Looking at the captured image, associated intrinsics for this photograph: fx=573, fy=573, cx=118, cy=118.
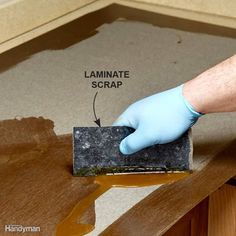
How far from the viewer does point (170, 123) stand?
3.76 ft

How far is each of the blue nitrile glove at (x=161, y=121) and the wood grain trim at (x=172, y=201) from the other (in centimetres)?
10

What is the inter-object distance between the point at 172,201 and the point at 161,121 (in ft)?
0.53

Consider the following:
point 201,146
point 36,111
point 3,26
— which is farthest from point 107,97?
point 3,26

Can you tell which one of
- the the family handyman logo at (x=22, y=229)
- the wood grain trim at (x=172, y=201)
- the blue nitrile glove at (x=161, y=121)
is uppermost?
the blue nitrile glove at (x=161, y=121)

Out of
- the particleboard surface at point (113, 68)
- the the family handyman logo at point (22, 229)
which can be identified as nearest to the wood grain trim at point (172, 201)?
the particleboard surface at point (113, 68)

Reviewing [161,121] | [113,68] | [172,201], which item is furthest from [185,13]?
[172,201]

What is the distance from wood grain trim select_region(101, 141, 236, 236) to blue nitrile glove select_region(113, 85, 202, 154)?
0.32 ft

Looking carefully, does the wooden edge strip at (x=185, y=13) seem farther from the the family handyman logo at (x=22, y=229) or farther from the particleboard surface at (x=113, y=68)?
the the family handyman logo at (x=22, y=229)

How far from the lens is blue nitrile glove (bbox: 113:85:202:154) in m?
1.13

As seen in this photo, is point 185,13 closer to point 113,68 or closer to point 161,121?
point 113,68

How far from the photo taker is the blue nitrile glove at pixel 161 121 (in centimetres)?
113

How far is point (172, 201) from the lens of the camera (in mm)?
1090

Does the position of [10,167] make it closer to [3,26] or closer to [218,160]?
[218,160]

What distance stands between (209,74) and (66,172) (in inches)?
13.8
